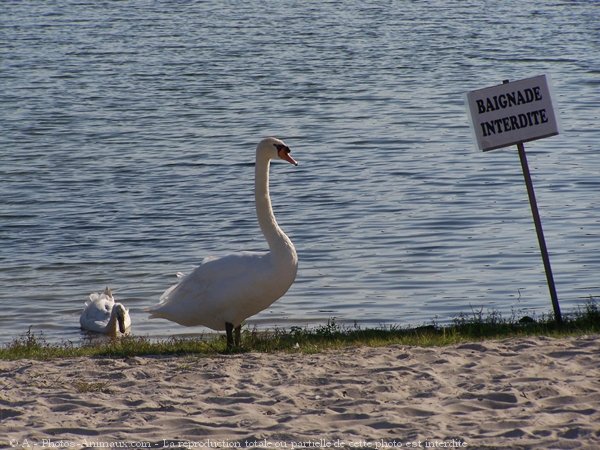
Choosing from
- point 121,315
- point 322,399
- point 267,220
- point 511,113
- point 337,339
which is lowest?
point 322,399

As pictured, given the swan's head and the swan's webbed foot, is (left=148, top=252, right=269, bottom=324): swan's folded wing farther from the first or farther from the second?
the swan's head

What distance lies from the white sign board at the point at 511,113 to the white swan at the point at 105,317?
512 centimetres

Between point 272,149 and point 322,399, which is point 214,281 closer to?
point 272,149

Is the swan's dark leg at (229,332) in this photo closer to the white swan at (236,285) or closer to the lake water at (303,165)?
the white swan at (236,285)

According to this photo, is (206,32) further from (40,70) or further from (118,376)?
(118,376)

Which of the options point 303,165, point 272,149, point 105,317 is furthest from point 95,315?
point 303,165

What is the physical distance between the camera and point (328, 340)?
35.2 ft

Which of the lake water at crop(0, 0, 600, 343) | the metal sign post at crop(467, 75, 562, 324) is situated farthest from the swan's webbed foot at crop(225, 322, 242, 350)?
the lake water at crop(0, 0, 600, 343)

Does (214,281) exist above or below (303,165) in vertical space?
below

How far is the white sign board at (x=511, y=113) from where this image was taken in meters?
10.8

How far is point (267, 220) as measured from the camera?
10.7 metres

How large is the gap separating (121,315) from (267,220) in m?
4.00

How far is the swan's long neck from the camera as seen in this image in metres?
10.3

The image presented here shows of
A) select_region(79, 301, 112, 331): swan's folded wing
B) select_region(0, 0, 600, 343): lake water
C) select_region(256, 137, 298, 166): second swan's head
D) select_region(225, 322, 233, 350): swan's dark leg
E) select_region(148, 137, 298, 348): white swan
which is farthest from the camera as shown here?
select_region(0, 0, 600, 343): lake water
